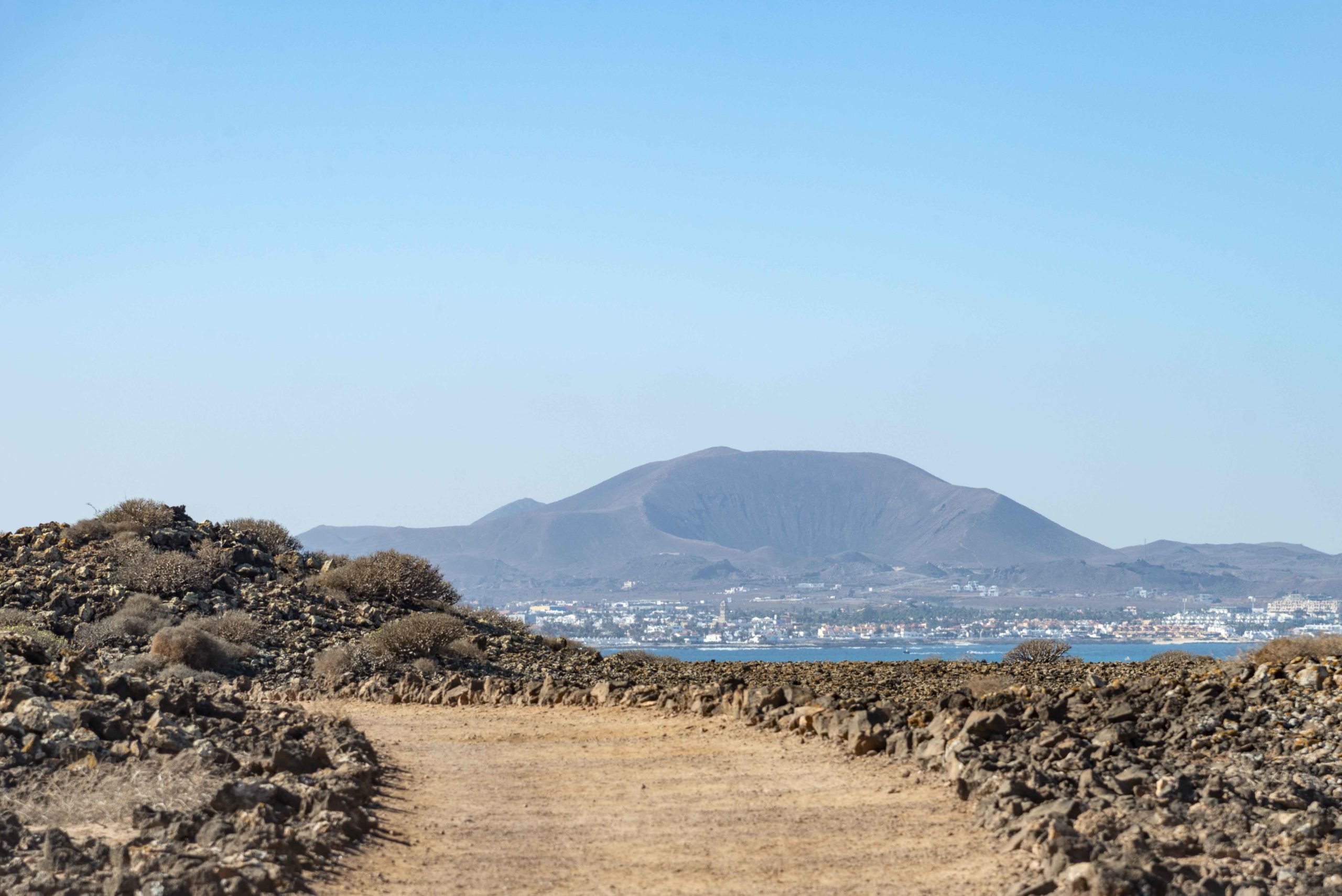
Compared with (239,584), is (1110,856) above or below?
below

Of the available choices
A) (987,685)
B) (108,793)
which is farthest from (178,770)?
(987,685)

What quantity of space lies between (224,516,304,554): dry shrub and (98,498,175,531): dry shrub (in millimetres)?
1874

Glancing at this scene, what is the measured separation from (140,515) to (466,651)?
11.6 metres

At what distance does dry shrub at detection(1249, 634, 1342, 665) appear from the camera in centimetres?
2056

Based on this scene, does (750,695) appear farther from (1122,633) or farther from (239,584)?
(1122,633)

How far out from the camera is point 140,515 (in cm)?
3191

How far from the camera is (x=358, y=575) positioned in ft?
98.6

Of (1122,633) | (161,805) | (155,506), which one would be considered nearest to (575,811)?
(161,805)

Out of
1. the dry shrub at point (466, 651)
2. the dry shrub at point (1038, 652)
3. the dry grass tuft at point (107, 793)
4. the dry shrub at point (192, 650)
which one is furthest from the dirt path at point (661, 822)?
the dry shrub at point (1038, 652)

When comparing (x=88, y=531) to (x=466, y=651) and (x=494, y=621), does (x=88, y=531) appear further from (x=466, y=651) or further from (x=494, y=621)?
(x=466, y=651)

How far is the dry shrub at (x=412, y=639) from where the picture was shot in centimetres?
2394

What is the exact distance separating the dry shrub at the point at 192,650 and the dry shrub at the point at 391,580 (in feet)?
20.8

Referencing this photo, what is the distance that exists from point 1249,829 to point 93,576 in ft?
77.9

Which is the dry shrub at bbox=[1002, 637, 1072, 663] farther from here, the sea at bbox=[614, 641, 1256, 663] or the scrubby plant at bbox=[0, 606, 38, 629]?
the scrubby plant at bbox=[0, 606, 38, 629]
